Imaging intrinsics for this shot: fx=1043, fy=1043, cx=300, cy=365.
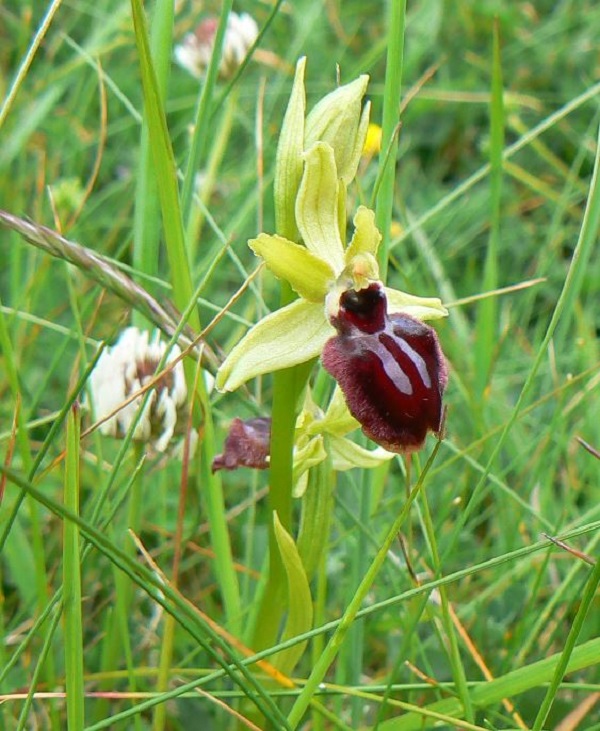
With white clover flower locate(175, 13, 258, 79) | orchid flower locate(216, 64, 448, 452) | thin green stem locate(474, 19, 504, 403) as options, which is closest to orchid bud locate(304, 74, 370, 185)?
orchid flower locate(216, 64, 448, 452)

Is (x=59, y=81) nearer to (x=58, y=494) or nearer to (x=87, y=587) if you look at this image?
(x=58, y=494)

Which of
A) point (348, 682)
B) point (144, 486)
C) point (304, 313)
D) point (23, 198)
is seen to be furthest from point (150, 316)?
point (23, 198)

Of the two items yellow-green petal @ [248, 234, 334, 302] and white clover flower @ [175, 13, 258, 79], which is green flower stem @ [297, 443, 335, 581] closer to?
yellow-green petal @ [248, 234, 334, 302]

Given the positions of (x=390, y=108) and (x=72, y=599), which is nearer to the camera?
(x=72, y=599)

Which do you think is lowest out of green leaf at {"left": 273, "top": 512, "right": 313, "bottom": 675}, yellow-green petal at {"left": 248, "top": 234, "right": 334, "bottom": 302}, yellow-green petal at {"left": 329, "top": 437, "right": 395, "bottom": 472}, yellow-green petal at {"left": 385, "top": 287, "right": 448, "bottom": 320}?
green leaf at {"left": 273, "top": 512, "right": 313, "bottom": 675}

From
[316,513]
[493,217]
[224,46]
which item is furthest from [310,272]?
[224,46]

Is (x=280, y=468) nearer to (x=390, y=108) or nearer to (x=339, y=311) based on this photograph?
(x=339, y=311)
